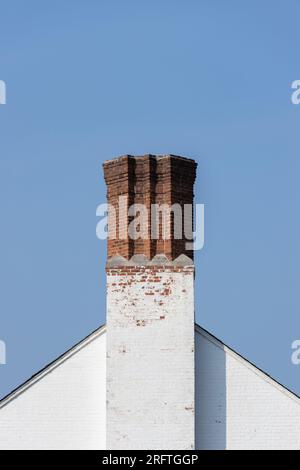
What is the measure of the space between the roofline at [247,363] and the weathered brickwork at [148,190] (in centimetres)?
128

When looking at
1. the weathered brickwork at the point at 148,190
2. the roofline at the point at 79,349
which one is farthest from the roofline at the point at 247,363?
the weathered brickwork at the point at 148,190

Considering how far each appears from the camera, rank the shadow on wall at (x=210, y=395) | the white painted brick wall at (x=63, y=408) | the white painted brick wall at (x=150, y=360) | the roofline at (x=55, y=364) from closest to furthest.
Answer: the white painted brick wall at (x=150, y=360) < the shadow on wall at (x=210, y=395) < the white painted brick wall at (x=63, y=408) < the roofline at (x=55, y=364)

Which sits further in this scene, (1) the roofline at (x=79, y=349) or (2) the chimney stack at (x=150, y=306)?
(1) the roofline at (x=79, y=349)

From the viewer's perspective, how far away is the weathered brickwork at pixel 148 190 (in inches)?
716

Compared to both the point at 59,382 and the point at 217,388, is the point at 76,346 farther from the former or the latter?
the point at 217,388

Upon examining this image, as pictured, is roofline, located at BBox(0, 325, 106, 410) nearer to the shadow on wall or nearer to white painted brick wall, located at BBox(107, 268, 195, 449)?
white painted brick wall, located at BBox(107, 268, 195, 449)

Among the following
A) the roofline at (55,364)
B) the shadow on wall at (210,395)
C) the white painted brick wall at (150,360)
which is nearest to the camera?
the white painted brick wall at (150,360)

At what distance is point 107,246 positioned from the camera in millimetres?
18359

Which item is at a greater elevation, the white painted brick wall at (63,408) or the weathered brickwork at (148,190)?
the weathered brickwork at (148,190)

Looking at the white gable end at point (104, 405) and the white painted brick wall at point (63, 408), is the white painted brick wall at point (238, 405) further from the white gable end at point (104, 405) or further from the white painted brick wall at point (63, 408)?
the white painted brick wall at point (63, 408)
